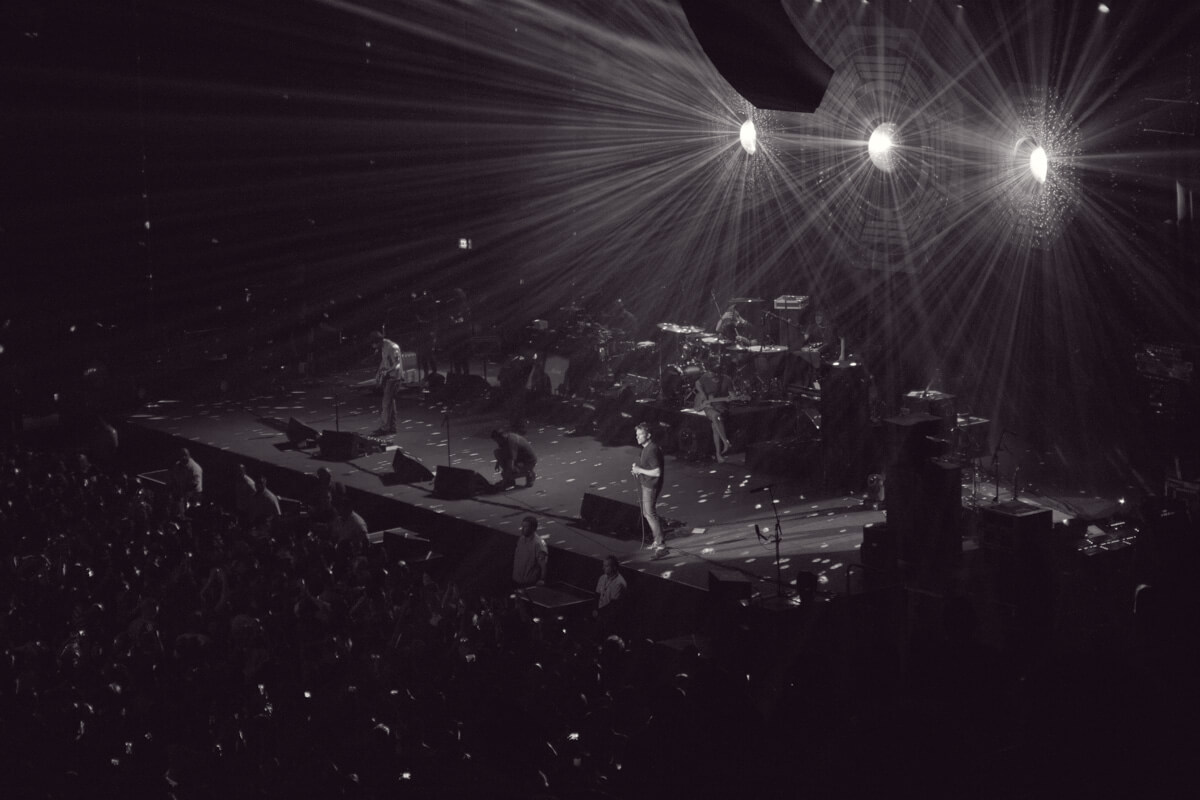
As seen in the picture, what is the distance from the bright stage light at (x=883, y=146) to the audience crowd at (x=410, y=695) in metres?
9.08

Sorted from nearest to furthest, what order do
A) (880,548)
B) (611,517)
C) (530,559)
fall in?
(880,548) < (530,559) < (611,517)

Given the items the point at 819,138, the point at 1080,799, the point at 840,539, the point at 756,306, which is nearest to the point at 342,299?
the point at 756,306

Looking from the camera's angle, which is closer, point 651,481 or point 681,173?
point 651,481

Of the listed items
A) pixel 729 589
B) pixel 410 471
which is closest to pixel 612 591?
pixel 729 589

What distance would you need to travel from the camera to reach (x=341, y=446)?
15969mm

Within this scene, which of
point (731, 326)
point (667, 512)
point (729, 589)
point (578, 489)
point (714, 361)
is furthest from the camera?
point (731, 326)

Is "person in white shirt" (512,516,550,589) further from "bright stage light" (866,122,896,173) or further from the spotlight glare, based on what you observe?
"bright stage light" (866,122,896,173)

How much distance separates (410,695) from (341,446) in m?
9.85

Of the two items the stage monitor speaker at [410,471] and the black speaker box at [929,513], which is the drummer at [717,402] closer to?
the stage monitor speaker at [410,471]

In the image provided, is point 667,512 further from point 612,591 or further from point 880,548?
point 880,548

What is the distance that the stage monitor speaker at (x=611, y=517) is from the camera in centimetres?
1199

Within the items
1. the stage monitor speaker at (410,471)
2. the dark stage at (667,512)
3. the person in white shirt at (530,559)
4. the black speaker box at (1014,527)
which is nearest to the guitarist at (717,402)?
the dark stage at (667,512)

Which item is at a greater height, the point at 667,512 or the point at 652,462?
the point at 652,462

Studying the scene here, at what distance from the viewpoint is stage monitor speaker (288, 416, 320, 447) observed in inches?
654
